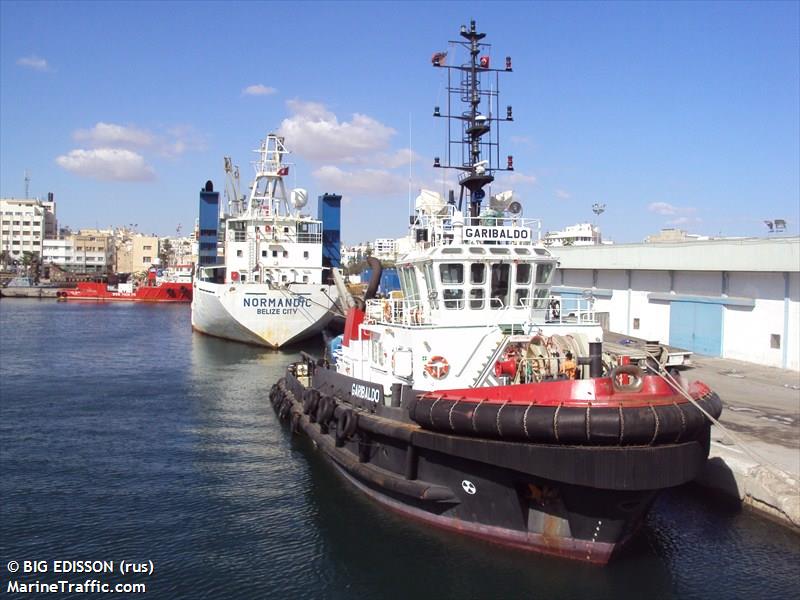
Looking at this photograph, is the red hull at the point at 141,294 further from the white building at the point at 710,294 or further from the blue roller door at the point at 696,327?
the blue roller door at the point at 696,327

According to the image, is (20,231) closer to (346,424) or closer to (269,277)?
(269,277)

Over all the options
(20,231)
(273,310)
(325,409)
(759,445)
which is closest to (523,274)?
(325,409)

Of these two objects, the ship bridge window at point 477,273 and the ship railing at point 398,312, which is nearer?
the ship bridge window at point 477,273

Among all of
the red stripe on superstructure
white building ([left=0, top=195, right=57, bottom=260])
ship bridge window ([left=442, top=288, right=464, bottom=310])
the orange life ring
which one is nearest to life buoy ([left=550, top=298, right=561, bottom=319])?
ship bridge window ([left=442, top=288, right=464, bottom=310])

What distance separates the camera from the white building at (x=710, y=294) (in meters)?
21.0

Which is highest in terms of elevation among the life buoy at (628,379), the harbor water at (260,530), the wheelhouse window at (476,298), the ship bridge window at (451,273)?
the ship bridge window at (451,273)

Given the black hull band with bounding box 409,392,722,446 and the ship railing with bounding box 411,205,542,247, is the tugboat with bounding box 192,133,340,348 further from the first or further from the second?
the black hull band with bounding box 409,392,722,446

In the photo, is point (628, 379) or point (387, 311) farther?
point (387, 311)

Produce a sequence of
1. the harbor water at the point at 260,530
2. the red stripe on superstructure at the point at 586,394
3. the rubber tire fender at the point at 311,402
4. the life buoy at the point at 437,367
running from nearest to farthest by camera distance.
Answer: the red stripe on superstructure at the point at 586,394 < the harbor water at the point at 260,530 < the life buoy at the point at 437,367 < the rubber tire fender at the point at 311,402

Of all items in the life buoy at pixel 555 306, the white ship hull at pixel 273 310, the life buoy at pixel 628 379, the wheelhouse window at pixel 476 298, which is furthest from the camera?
the white ship hull at pixel 273 310

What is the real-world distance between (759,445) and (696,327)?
11967 mm

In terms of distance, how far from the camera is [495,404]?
961 centimetres

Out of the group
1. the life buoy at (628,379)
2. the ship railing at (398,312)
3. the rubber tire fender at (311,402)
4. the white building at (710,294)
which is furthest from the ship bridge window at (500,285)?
the white building at (710,294)

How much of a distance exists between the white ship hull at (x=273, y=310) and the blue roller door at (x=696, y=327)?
1724 centimetres
